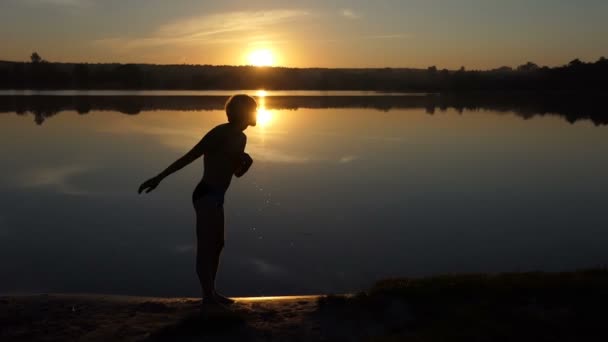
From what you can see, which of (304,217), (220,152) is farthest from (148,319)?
(304,217)

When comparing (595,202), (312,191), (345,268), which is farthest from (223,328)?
(595,202)

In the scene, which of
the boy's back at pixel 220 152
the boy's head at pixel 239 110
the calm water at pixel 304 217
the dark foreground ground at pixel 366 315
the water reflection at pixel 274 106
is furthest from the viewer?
the water reflection at pixel 274 106

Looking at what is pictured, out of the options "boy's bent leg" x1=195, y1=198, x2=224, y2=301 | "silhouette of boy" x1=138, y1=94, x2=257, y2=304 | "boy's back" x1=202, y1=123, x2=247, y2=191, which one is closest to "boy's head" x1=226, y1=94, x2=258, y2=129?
"silhouette of boy" x1=138, y1=94, x2=257, y2=304

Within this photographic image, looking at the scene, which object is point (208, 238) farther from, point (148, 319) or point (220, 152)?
point (148, 319)

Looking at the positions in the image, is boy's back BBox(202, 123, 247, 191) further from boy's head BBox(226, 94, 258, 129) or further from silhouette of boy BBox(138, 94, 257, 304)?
boy's head BBox(226, 94, 258, 129)

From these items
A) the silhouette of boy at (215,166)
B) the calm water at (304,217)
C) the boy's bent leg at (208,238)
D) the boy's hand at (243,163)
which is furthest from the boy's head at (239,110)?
the calm water at (304,217)

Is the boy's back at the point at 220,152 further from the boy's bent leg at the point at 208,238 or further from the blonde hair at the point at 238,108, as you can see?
the boy's bent leg at the point at 208,238

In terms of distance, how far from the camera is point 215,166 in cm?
577

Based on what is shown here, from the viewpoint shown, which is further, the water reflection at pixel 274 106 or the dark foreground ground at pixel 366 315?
the water reflection at pixel 274 106

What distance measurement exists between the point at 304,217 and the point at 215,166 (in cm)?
687

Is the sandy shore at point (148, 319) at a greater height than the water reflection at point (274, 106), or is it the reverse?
the water reflection at point (274, 106)

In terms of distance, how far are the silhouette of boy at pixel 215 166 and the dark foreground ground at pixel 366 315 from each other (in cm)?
82

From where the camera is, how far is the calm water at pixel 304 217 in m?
8.79

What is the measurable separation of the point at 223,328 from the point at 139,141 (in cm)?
2395
